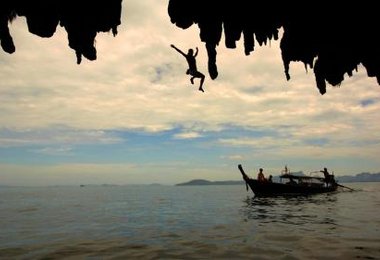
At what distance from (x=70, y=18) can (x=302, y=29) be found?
2.98 meters

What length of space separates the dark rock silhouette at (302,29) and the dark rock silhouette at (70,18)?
754 millimetres

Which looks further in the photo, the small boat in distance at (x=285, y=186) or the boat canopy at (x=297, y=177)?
the boat canopy at (x=297, y=177)

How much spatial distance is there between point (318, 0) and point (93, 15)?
2634mm

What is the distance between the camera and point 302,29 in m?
5.20

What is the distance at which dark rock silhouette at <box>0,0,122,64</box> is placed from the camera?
3.98 m

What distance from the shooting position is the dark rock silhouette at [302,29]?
4711 millimetres

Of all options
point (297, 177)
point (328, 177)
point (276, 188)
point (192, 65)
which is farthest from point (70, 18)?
point (328, 177)

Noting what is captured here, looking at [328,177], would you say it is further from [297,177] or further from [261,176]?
[261,176]

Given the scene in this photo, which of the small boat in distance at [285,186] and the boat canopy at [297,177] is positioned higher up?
the boat canopy at [297,177]

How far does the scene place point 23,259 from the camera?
12.9m

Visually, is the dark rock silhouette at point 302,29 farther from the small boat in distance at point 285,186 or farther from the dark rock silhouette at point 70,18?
the small boat in distance at point 285,186

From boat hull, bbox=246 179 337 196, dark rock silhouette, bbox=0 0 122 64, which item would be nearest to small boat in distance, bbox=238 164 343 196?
boat hull, bbox=246 179 337 196

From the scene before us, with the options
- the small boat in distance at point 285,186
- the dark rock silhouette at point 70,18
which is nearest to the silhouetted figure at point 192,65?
the dark rock silhouette at point 70,18

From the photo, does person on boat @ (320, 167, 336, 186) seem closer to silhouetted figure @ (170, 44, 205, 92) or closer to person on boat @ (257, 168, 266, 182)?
person on boat @ (257, 168, 266, 182)
